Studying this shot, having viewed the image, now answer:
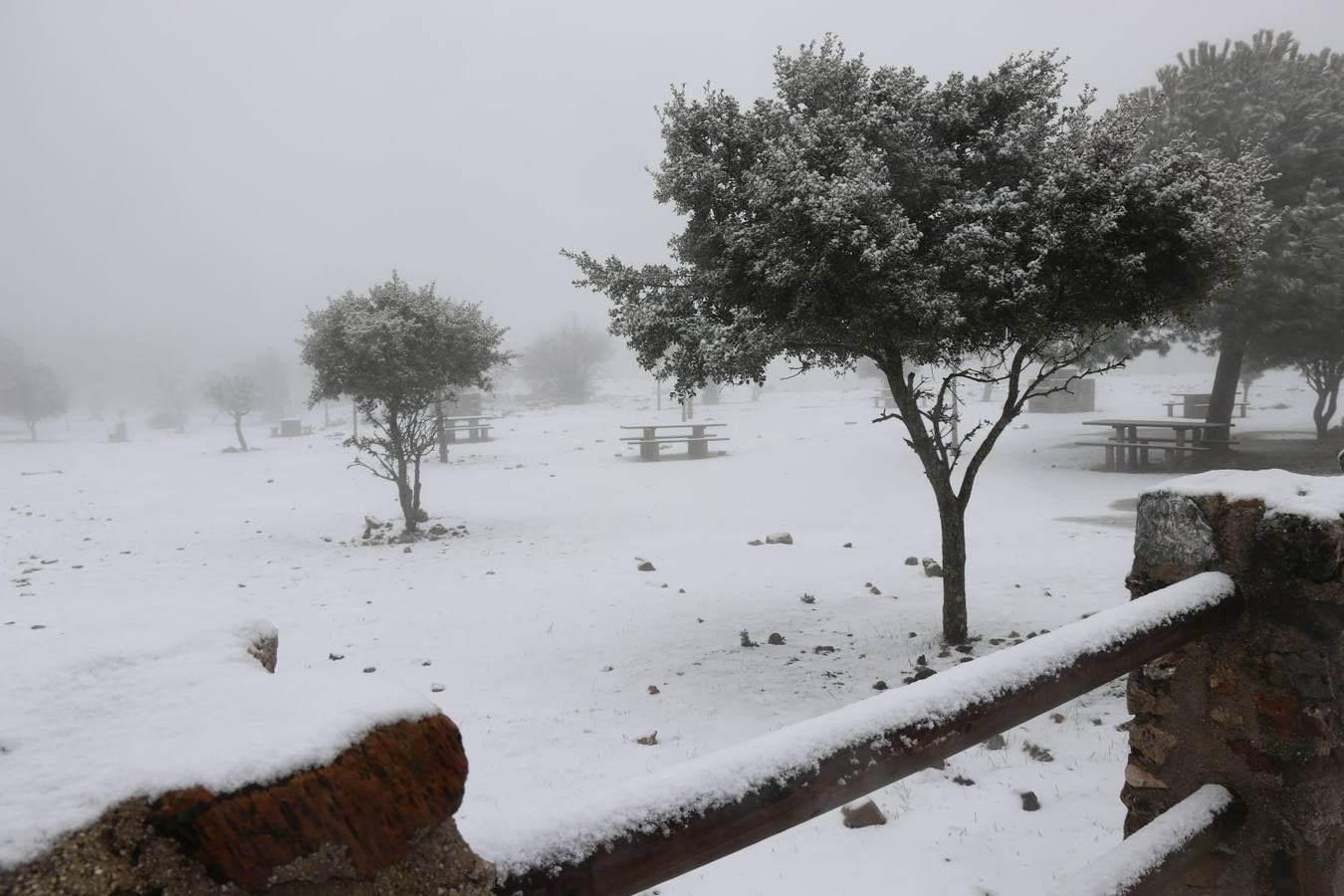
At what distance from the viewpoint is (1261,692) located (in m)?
2.53

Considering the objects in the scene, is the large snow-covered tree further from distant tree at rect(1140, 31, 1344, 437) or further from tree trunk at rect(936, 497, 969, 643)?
distant tree at rect(1140, 31, 1344, 437)

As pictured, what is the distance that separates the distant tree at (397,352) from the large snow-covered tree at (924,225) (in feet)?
30.9

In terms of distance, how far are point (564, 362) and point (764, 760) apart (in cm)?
6567

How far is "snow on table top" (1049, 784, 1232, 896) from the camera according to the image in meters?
2.10

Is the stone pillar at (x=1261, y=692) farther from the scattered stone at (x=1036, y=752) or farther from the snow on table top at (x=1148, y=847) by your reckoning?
the scattered stone at (x=1036, y=752)

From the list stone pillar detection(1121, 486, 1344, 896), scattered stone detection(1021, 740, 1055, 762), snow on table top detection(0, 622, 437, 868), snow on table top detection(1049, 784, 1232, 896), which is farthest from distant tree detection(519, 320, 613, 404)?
Result: snow on table top detection(0, 622, 437, 868)

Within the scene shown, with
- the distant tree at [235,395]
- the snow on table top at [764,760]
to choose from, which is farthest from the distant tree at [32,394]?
the snow on table top at [764,760]

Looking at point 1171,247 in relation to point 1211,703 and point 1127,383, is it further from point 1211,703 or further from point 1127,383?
point 1127,383

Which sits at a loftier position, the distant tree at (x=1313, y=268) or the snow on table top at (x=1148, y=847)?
the distant tree at (x=1313, y=268)

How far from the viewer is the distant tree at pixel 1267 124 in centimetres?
1709

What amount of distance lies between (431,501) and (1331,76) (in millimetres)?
25064

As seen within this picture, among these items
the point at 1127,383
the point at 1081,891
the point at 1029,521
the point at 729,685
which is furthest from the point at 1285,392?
the point at 1081,891

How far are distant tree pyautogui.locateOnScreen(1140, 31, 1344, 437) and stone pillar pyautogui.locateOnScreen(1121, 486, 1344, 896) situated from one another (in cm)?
1724

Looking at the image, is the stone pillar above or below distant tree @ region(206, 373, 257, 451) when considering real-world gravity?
below
